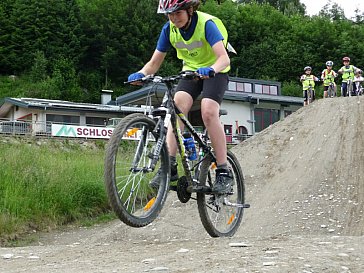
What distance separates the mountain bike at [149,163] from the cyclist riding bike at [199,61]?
0.33 feet

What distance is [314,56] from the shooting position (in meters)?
64.8

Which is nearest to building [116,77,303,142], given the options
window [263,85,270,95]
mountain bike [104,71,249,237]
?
window [263,85,270,95]

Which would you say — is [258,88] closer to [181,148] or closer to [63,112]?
[63,112]

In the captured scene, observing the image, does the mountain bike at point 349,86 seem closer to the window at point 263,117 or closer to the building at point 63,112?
the building at point 63,112

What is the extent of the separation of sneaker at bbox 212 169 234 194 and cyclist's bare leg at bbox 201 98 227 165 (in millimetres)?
105

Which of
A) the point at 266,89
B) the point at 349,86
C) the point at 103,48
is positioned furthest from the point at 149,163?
the point at 103,48

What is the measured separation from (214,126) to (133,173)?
1.04 metres

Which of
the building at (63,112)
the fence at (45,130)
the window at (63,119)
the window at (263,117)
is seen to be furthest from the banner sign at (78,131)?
the window at (263,117)

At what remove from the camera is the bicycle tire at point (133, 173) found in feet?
14.2

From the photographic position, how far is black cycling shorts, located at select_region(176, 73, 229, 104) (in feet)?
16.8

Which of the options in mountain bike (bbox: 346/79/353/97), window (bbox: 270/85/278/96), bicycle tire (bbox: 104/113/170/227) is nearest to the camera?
bicycle tire (bbox: 104/113/170/227)

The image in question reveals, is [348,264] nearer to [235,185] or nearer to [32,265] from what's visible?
[32,265]

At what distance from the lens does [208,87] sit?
5.14m

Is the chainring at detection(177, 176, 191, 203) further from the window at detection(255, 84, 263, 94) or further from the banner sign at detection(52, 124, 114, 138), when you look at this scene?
the window at detection(255, 84, 263, 94)
